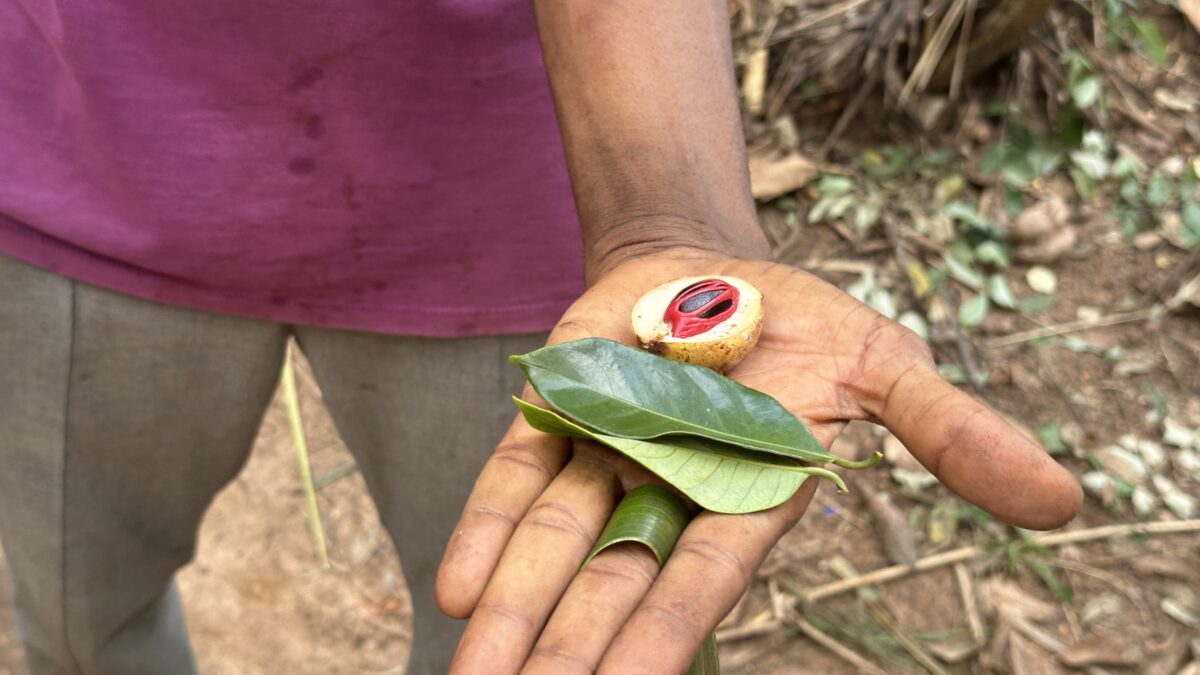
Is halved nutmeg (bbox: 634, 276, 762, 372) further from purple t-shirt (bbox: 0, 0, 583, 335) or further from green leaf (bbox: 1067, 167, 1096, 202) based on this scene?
green leaf (bbox: 1067, 167, 1096, 202)

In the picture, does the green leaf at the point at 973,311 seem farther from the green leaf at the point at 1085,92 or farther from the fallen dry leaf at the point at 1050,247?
the green leaf at the point at 1085,92

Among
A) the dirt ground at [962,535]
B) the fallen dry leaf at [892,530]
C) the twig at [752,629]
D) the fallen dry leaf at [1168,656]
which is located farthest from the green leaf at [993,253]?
the twig at [752,629]

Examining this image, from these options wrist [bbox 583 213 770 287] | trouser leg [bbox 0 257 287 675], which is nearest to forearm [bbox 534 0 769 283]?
wrist [bbox 583 213 770 287]

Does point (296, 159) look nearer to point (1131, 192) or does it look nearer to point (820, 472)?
point (820, 472)

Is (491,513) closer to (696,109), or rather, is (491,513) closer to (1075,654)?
(696,109)

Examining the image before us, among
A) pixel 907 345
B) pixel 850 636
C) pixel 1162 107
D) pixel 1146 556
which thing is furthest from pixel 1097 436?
pixel 907 345
